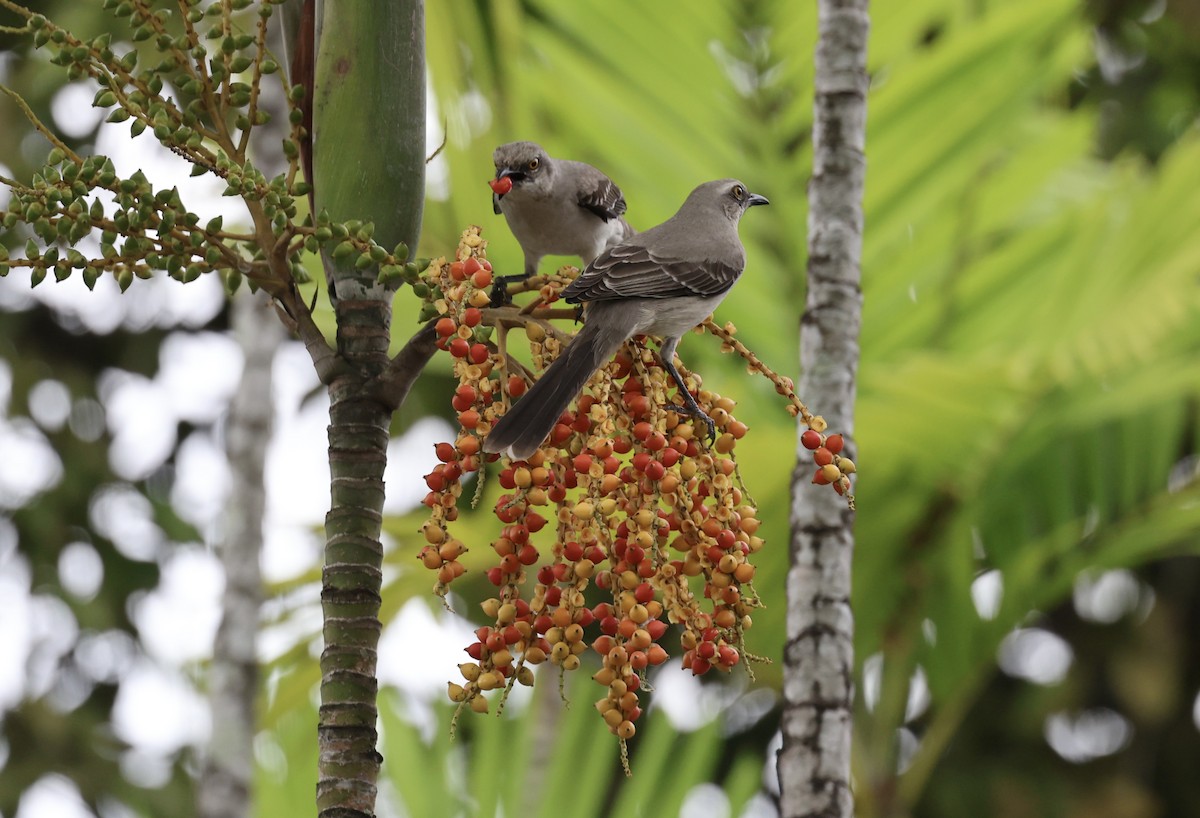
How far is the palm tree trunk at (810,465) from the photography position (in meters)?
2.35

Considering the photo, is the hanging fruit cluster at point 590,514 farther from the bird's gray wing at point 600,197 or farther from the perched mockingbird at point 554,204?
the bird's gray wing at point 600,197

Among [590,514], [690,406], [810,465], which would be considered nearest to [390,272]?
[590,514]

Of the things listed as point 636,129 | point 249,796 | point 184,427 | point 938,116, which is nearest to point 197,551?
point 184,427

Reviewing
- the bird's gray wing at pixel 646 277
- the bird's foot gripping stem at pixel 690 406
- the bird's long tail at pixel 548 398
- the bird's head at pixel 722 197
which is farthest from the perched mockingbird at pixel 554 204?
the bird's long tail at pixel 548 398

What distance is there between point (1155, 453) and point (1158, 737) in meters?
3.73

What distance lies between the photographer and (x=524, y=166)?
272 centimetres

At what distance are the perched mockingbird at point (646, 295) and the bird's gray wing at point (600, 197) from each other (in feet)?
0.63

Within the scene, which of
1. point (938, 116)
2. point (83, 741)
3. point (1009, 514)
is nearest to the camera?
point (938, 116)

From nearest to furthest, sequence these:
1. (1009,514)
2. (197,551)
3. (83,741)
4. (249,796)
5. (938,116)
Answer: (938,116), (1009,514), (249,796), (83,741), (197,551)

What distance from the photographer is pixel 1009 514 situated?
3.85m

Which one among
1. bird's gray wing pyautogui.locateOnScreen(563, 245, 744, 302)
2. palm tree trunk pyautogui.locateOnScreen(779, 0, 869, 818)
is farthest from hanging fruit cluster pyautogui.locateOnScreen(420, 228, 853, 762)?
palm tree trunk pyautogui.locateOnScreen(779, 0, 869, 818)

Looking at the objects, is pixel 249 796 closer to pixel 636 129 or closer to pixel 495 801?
pixel 495 801

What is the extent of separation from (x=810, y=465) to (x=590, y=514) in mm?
871

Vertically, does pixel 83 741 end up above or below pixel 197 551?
below
